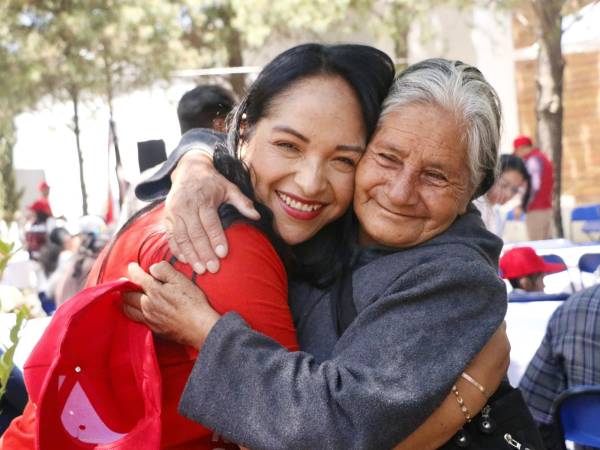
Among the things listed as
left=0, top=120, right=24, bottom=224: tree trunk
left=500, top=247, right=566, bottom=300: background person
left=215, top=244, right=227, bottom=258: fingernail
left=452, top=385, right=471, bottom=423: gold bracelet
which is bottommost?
left=0, top=120, right=24, bottom=224: tree trunk

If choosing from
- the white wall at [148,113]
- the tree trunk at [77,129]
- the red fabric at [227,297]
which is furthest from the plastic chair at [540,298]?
the tree trunk at [77,129]

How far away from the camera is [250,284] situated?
6.41 ft

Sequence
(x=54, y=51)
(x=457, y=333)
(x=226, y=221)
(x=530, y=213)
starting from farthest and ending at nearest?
(x=54, y=51), (x=530, y=213), (x=226, y=221), (x=457, y=333)

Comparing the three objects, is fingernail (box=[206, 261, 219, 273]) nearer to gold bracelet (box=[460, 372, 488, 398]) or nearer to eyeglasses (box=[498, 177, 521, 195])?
gold bracelet (box=[460, 372, 488, 398])

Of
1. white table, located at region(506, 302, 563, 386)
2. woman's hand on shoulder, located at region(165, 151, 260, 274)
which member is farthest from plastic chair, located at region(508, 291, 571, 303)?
woman's hand on shoulder, located at region(165, 151, 260, 274)

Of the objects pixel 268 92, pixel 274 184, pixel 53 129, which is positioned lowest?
pixel 53 129

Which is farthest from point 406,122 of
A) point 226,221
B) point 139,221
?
point 139,221

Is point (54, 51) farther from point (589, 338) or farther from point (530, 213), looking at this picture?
point (589, 338)

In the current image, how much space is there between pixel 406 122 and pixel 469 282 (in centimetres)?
43

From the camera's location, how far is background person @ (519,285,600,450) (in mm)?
3969

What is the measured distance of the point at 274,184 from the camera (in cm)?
223

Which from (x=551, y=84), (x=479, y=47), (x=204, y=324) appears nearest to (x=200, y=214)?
(x=204, y=324)

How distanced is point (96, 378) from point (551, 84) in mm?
12563

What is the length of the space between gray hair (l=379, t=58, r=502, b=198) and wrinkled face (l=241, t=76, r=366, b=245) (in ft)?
0.39
